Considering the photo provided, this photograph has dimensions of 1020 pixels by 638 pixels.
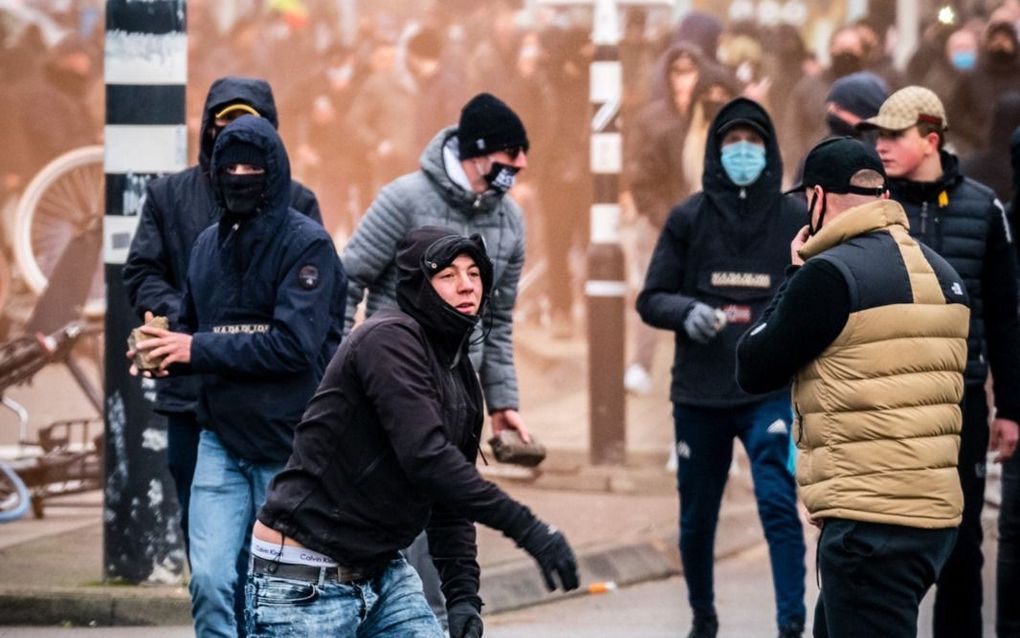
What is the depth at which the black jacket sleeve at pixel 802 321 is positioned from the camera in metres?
4.68

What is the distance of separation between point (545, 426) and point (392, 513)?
19.2 ft

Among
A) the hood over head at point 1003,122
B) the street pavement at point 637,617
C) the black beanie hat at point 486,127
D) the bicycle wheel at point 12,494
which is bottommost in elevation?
the street pavement at point 637,617

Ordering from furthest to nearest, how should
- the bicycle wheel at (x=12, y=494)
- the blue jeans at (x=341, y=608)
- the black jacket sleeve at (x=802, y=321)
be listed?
the bicycle wheel at (x=12, y=494), the black jacket sleeve at (x=802, y=321), the blue jeans at (x=341, y=608)

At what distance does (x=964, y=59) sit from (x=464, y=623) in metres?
6.74

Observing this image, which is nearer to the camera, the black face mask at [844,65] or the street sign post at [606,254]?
the street sign post at [606,254]

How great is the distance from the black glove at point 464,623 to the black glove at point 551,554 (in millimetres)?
337

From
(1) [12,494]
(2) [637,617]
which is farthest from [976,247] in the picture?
(1) [12,494]

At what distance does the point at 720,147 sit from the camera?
7.10 m

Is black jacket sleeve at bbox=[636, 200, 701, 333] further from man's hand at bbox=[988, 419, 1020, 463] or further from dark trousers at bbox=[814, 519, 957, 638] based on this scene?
dark trousers at bbox=[814, 519, 957, 638]

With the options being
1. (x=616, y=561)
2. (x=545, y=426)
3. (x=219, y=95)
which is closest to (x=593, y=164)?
(x=545, y=426)

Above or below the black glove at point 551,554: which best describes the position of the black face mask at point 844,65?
above

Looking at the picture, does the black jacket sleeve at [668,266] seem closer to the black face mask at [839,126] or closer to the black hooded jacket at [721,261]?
the black hooded jacket at [721,261]

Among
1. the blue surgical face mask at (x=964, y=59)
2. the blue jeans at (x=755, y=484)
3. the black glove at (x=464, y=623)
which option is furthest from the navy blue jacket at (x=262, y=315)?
the blue surgical face mask at (x=964, y=59)

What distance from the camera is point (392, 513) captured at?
4.56m
